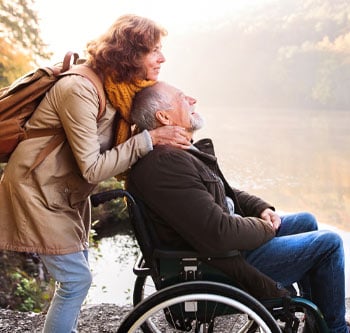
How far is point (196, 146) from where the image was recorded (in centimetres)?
178

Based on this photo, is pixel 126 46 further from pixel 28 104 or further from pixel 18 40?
pixel 18 40

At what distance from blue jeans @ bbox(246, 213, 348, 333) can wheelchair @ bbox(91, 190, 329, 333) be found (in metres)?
0.07

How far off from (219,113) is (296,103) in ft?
2.75

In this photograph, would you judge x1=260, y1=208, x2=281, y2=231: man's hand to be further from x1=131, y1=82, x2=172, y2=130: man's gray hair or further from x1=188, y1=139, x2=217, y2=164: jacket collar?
x1=131, y1=82, x2=172, y2=130: man's gray hair

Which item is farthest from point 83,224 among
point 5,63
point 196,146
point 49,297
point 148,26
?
point 5,63

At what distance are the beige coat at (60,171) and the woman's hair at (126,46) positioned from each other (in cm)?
10

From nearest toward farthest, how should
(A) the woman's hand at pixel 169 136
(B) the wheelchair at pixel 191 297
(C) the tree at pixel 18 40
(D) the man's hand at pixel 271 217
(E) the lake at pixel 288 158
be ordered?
(B) the wheelchair at pixel 191 297 < (A) the woman's hand at pixel 169 136 < (D) the man's hand at pixel 271 217 < (C) the tree at pixel 18 40 < (E) the lake at pixel 288 158

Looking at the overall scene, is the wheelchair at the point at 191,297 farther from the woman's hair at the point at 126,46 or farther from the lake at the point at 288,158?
the lake at the point at 288,158

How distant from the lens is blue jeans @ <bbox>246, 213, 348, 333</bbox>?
1.64 metres

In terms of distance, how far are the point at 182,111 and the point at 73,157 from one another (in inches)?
14.8

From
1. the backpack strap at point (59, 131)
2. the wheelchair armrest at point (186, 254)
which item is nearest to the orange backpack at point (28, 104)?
the backpack strap at point (59, 131)

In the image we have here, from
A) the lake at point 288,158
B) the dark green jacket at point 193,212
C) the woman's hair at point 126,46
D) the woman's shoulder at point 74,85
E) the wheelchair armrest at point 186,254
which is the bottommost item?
the lake at point 288,158

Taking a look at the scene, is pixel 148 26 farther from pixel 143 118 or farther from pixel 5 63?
pixel 5 63

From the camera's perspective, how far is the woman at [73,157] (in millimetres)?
1528
